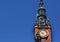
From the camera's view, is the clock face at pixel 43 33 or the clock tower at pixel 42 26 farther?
the clock tower at pixel 42 26

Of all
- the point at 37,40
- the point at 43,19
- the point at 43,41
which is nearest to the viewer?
the point at 37,40

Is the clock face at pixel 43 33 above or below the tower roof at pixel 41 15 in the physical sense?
below

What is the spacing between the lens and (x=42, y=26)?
78.3m

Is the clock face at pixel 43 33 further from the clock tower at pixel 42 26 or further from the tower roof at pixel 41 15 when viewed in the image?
the tower roof at pixel 41 15

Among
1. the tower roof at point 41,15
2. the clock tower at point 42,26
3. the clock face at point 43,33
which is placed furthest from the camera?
the tower roof at point 41,15

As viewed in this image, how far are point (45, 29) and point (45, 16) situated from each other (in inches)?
217

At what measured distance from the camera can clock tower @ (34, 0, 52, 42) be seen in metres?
76.7

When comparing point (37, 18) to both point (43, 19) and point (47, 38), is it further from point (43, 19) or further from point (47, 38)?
point (47, 38)

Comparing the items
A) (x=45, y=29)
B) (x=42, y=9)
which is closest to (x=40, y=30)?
(x=45, y=29)

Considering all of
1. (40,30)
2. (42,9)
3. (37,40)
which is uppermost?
(42,9)

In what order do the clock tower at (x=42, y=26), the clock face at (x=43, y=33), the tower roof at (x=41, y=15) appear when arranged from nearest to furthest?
the clock face at (x=43, y=33) < the clock tower at (x=42, y=26) < the tower roof at (x=41, y=15)

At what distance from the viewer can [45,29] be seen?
7806 centimetres

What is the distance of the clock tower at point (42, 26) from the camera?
76.7 metres

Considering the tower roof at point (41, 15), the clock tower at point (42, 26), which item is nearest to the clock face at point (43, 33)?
the clock tower at point (42, 26)
